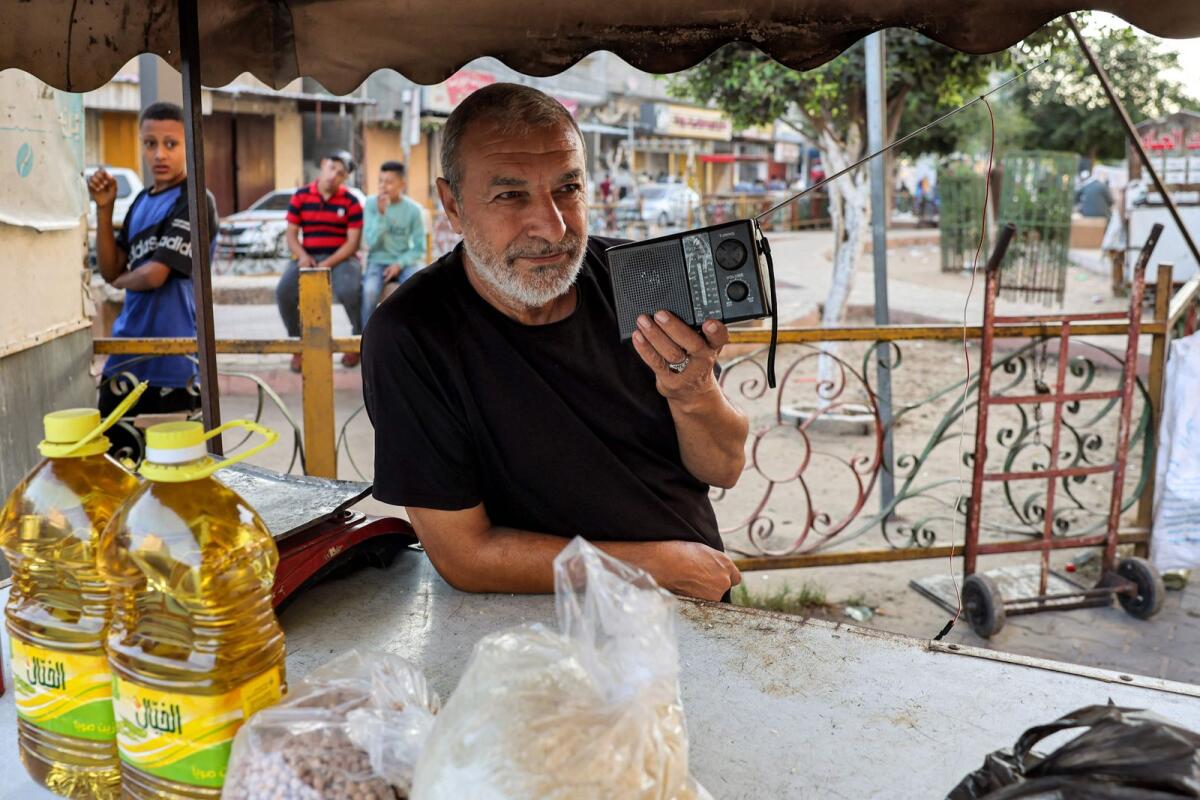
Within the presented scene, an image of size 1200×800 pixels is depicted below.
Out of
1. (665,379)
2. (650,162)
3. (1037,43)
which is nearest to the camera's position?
(665,379)

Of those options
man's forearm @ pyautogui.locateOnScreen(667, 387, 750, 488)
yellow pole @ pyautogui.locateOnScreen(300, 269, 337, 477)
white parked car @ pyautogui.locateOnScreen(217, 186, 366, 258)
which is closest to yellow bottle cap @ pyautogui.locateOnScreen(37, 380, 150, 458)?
man's forearm @ pyautogui.locateOnScreen(667, 387, 750, 488)

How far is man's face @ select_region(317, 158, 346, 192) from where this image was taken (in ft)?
25.7

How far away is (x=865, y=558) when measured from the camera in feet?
13.6

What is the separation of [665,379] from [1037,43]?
5.45 m

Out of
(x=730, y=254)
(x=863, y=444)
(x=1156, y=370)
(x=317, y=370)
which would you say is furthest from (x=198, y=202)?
(x=863, y=444)

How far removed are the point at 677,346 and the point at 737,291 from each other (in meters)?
0.16

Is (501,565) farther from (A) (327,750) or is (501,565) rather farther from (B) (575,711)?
(B) (575,711)

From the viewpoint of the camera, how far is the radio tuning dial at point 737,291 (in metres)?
1.61

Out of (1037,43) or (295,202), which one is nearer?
(1037,43)

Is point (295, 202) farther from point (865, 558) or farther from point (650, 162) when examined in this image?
point (650, 162)

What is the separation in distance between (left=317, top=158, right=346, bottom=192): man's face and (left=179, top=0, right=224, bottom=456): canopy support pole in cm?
604

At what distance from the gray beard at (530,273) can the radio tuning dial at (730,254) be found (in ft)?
1.60

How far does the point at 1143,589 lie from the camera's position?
4.16m

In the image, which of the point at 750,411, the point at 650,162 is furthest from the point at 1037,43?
the point at 650,162
